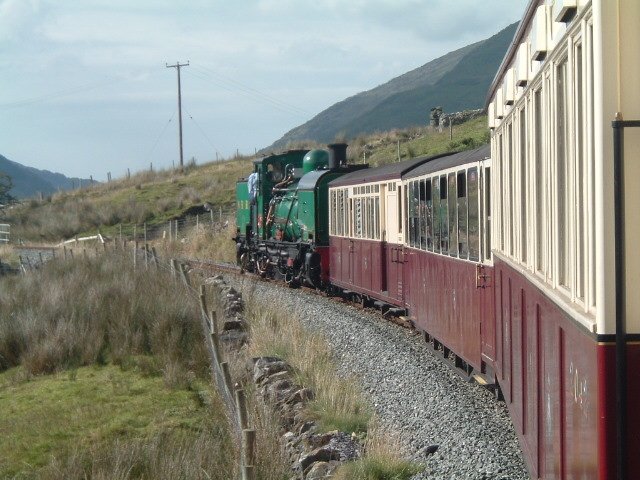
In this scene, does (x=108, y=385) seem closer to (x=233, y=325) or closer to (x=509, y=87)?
(x=233, y=325)

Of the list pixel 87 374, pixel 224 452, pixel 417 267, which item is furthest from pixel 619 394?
pixel 87 374

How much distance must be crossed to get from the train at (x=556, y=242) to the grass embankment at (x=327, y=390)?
101 centimetres

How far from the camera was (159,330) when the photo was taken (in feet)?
55.2

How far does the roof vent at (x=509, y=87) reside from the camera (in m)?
6.37

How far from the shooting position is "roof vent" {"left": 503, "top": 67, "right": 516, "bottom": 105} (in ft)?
20.9

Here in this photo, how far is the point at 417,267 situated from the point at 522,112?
8704 mm

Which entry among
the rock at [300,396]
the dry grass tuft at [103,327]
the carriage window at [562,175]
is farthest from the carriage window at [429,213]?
the carriage window at [562,175]

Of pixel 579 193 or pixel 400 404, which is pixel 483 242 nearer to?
pixel 400 404

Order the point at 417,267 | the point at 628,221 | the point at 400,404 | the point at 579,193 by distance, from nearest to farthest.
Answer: the point at 628,221
the point at 579,193
the point at 400,404
the point at 417,267

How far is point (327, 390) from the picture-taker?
10438mm

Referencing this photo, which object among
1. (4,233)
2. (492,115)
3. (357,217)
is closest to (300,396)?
(492,115)

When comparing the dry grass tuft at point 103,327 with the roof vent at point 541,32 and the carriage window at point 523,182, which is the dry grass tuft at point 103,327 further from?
the roof vent at point 541,32

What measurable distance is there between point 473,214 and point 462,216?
602 millimetres

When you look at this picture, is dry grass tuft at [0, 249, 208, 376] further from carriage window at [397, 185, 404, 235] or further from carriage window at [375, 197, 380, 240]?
carriage window at [397, 185, 404, 235]
